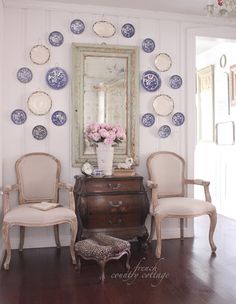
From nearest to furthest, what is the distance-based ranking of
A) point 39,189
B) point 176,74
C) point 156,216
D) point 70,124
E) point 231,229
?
point 156,216
point 39,189
point 70,124
point 176,74
point 231,229

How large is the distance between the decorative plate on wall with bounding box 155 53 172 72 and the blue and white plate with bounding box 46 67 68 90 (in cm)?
107

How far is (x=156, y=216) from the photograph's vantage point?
11.5 ft

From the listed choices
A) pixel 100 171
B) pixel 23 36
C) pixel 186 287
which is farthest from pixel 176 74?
pixel 186 287

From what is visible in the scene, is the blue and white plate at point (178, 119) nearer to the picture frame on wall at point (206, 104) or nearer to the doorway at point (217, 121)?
the doorway at point (217, 121)

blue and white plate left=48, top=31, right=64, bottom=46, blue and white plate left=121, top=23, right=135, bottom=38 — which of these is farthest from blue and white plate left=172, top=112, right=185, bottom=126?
blue and white plate left=48, top=31, right=64, bottom=46

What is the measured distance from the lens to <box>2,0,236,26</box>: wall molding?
385 cm

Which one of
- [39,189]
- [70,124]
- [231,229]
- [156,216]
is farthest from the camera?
[231,229]

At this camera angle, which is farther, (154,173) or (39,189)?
(154,173)

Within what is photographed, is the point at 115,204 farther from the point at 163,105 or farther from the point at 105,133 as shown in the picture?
the point at 163,105

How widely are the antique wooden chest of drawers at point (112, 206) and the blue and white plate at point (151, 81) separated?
3.63ft

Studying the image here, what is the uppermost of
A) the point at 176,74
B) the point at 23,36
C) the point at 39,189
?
the point at 23,36

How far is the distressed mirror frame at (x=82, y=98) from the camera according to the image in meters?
3.95

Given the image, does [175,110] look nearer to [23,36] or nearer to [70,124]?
[70,124]

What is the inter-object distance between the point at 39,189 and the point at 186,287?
1.79m
